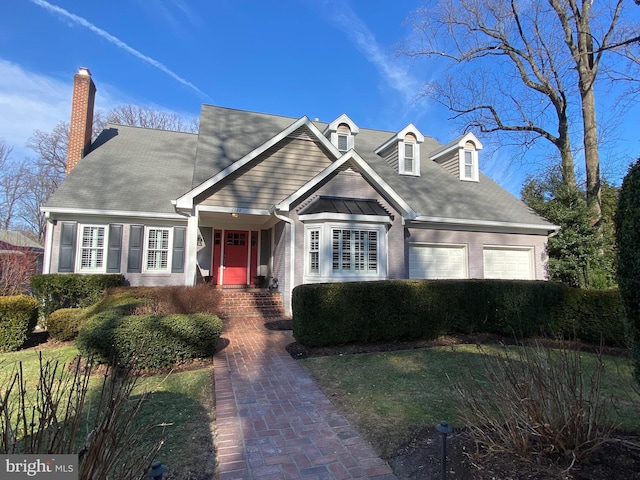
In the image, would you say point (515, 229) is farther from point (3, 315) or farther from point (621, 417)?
point (3, 315)

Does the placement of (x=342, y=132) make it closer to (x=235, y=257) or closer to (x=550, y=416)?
(x=235, y=257)

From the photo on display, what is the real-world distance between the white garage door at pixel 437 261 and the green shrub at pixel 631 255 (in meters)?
9.74

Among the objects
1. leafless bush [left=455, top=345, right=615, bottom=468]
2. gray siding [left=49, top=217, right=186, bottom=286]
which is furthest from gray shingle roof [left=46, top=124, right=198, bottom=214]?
leafless bush [left=455, top=345, right=615, bottom=468]

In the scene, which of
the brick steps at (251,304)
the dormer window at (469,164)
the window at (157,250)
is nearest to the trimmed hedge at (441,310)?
the brick steps at (251,304)

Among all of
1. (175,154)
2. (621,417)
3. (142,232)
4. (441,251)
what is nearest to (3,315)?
(142,232)

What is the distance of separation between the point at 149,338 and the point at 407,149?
13347mm

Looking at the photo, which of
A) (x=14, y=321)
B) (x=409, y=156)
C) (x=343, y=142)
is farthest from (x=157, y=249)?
(x=409, y=156)

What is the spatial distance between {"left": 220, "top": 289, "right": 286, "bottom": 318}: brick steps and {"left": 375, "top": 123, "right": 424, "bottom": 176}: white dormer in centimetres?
814

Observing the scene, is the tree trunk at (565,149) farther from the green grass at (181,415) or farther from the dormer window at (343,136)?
the green grass at (181,415)

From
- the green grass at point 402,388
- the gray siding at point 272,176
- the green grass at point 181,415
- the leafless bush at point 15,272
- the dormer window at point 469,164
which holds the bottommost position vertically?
the green grass at point 181,415

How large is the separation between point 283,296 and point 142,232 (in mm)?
5635

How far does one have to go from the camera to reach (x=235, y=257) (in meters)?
15.1

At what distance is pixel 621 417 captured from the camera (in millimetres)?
4363

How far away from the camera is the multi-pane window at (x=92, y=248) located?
12031 mm
